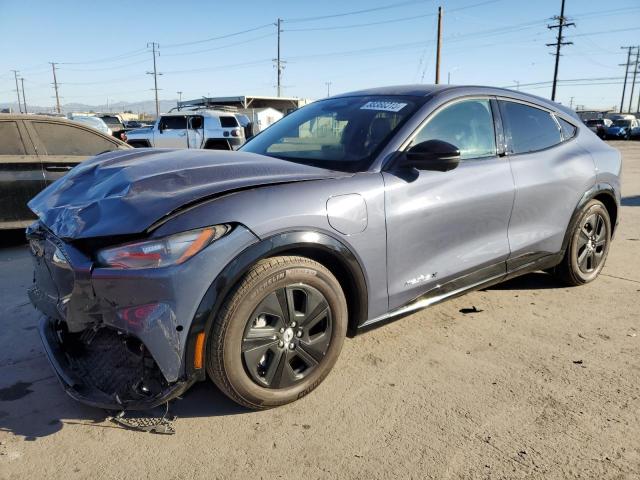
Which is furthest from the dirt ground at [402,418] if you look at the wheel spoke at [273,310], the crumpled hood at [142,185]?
the crumpled hood at [142,185]

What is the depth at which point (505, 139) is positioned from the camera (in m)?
3.53

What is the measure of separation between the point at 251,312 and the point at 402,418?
3.09ft

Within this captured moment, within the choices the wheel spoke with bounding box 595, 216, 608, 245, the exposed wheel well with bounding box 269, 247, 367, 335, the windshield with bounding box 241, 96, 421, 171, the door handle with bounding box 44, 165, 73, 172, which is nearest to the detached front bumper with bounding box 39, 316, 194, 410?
the exposed wheel well with bounding box 269, 247, 367, 335

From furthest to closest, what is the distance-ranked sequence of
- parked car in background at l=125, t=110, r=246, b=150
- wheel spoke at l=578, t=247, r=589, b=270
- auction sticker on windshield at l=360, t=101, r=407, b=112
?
parked car in background at l=125, t=110, r=246, b=150 → wheel spoke at l=578, t=247, r=589, b=270 → auction sticker on windshield at l=360, t=101, r=407, b=112

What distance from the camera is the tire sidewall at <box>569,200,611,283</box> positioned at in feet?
13.3

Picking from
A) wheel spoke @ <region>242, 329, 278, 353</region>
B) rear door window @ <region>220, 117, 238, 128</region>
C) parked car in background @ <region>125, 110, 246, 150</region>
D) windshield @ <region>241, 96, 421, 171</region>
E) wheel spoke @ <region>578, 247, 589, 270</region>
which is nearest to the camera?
wheel spoke @ <region>242, 329, 278, 353</region>

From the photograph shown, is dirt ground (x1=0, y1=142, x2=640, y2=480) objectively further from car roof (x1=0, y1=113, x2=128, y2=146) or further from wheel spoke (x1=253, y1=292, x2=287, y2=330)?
car roof (x1=0, y1=113, x2=128, y2=146)

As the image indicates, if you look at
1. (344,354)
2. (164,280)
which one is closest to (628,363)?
(344,354)

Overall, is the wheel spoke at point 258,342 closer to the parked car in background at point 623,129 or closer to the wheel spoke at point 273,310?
the wheel spoke at point 273,310

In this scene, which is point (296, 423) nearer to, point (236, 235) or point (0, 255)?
point (236, 235)

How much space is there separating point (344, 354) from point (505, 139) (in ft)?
6.27

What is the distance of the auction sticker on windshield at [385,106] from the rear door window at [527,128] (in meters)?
0.91

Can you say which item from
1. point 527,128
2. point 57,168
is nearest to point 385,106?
point 527,128

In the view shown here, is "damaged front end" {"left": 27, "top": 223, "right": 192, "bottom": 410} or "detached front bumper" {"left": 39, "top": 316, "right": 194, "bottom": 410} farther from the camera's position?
"detached front bumper" {"left": 39, "top": 316, "right": 194, "bottom": 410}
